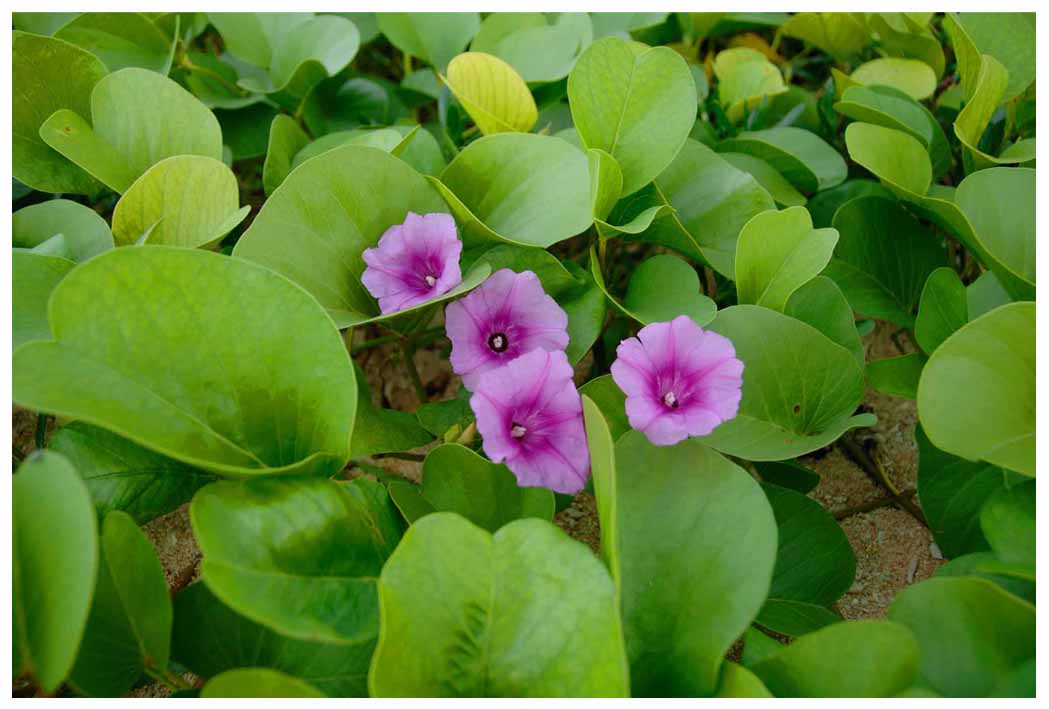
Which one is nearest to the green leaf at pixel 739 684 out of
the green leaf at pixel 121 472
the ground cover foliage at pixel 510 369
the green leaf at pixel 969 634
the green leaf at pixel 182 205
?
the ground cover foliage at pixel 510 369

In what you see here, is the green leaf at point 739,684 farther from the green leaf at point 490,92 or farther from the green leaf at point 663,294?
the green leaf at point 490,92

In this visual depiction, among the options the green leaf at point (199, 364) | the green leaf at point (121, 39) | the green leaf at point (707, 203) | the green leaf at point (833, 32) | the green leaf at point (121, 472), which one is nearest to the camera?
the green leaf at point (199, 364)

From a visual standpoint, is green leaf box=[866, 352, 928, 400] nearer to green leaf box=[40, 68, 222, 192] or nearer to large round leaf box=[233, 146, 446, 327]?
large round leaf box=[233, 146, 446, 327]

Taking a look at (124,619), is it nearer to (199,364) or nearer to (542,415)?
(199,364)

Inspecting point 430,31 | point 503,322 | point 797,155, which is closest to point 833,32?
point 797,155

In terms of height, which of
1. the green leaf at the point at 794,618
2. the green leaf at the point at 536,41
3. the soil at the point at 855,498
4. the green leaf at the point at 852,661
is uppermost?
the green leaf at the point at 536,41

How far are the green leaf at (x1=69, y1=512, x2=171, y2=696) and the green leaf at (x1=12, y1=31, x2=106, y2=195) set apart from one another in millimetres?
482

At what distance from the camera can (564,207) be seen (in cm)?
88

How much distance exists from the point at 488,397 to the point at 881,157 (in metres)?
0.47

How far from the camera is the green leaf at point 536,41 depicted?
1.12m

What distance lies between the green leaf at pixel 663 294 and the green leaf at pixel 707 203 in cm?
4

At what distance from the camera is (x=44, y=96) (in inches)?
38.4

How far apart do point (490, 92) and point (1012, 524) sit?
2.10 ft
